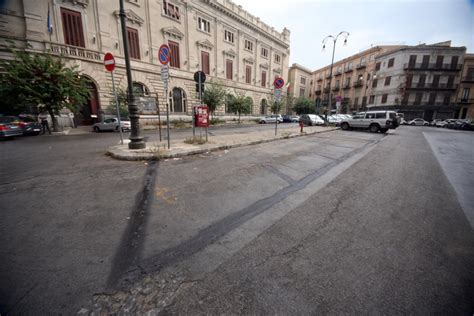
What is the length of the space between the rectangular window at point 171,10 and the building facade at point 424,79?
41013mm

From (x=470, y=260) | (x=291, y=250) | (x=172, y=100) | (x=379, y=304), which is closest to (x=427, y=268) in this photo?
(x=470, y=260)

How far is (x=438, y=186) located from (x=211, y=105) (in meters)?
21.6

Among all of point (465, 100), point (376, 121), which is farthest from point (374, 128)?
point (465, 100)

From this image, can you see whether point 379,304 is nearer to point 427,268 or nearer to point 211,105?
point 427,268

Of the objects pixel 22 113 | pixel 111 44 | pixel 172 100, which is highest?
pixel 111 44

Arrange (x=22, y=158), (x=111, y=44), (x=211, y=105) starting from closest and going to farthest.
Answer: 1. (x=22, y=158)
2. (x=111, y=44)
3. (x=211, y=105)

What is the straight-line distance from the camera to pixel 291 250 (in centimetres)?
217

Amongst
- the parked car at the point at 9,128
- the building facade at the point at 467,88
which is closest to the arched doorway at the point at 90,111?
the parked car at the point at 9,128

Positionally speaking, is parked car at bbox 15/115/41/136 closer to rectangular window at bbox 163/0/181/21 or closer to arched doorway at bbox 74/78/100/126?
arched doorway at bbox 74/78/100/126

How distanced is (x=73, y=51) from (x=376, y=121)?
28269 millimetres

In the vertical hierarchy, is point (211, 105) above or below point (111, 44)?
below

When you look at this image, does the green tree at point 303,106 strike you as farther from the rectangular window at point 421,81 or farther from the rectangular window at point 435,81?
the rectangular window at point 435,81

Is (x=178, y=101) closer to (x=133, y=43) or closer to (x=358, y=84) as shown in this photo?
(x=133, y=43)

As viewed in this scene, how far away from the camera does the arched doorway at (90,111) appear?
18630 mm
